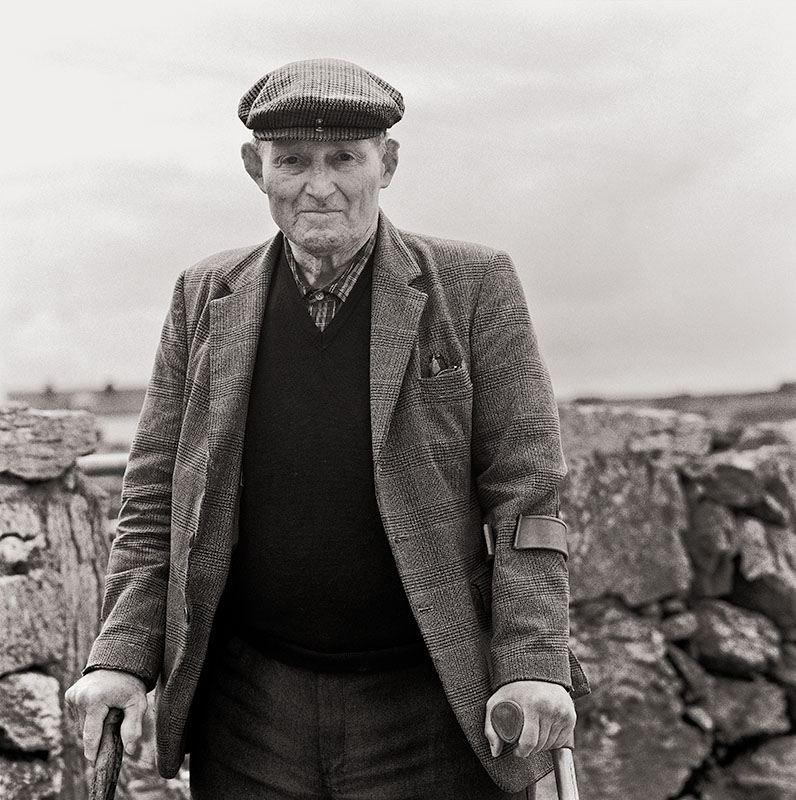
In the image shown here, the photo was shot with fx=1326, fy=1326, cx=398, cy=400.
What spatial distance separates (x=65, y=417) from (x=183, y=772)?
3.63 ft

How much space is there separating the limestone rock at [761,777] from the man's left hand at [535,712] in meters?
2.47

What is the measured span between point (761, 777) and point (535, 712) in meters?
2.62

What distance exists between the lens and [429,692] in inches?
99.8

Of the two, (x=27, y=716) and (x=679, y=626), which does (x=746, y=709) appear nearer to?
(x=679, y=626)

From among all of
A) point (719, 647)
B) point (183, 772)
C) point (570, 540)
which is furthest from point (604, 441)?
point (183, 772)

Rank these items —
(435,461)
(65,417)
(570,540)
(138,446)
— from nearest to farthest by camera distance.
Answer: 1. (435,461)
2. (138,446)
3. (65,417)
4. (570,540)

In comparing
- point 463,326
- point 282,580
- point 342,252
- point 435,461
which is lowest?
point 282,580

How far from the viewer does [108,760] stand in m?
2.53

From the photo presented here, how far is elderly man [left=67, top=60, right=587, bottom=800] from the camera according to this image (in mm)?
2436

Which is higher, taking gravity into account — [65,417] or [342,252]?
[342,252]

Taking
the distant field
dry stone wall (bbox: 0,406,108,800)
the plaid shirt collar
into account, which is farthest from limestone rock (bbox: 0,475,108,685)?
the distant field

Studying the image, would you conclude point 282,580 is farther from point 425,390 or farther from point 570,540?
point 570,540

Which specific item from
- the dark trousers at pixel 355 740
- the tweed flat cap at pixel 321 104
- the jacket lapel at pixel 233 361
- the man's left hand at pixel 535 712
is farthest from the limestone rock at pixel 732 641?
the tweed flat cap at pixel 321 104

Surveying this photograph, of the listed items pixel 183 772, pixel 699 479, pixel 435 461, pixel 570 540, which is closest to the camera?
pixel 435 461
